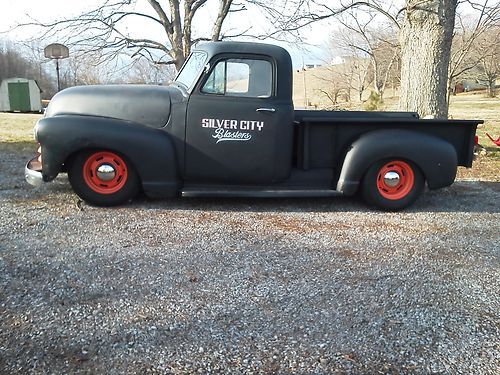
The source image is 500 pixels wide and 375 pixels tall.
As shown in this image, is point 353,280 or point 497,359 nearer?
point 497,359

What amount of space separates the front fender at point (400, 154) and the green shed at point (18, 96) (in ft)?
102

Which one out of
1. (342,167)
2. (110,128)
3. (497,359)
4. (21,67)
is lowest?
(497,359)

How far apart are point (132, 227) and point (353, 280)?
2217 mm

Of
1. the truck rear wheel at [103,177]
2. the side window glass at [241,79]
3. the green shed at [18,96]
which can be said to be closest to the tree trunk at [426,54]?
the side window glass at [241,79]

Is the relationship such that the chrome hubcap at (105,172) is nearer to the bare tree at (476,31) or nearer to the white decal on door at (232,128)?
the white decal on door at (232,128)

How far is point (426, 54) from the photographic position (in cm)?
774

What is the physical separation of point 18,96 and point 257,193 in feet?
102

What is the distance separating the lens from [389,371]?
7.43 ft

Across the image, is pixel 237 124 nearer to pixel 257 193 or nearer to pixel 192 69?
pixel 257 193

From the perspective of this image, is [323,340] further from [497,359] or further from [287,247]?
[287,247]

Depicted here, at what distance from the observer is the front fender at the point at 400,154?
486 cm

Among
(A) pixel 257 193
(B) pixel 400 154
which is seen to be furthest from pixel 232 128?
(B) pixel 400 154

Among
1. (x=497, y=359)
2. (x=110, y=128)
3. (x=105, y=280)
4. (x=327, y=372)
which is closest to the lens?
(x=327, y=372)

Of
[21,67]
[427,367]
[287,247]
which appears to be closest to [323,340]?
[427,367]
